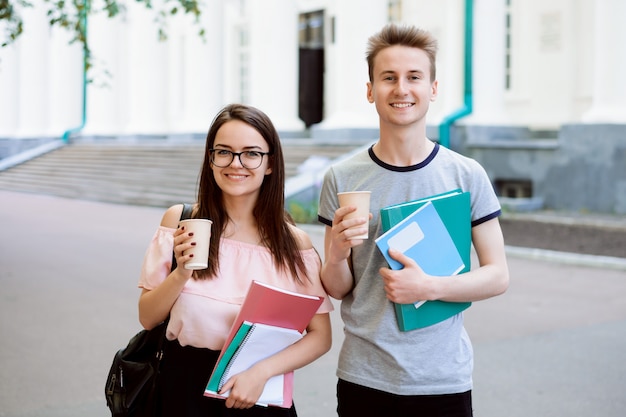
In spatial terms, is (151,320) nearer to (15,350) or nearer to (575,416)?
(575,416)

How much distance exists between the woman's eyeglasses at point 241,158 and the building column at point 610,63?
14621 mm

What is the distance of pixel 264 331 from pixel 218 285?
220mm

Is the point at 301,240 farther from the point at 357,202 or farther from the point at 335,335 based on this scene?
the point at 335,335

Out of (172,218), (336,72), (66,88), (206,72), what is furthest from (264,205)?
(66,88)

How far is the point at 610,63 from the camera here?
15961 millimetres

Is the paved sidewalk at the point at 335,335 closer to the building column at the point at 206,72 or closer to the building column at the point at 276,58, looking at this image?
the building column at the point at 276,58

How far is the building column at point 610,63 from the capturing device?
15.7 m

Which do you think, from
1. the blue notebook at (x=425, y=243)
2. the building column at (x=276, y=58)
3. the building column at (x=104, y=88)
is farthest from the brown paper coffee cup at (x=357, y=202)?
the building column at (x=104, y=88)

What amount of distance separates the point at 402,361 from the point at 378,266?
0.28m

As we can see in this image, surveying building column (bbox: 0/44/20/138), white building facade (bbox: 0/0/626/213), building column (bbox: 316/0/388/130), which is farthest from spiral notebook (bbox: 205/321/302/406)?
building column (bbox: 0/44/20/138)

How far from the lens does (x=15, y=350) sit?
603 cm

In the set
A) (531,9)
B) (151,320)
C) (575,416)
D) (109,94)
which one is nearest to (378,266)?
(151,320)

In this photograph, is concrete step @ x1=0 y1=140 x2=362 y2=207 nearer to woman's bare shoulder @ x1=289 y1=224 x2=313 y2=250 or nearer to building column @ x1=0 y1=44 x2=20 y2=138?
building column @ x1=0 y1=44 x2=20 y2=138

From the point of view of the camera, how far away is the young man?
2283 mm
